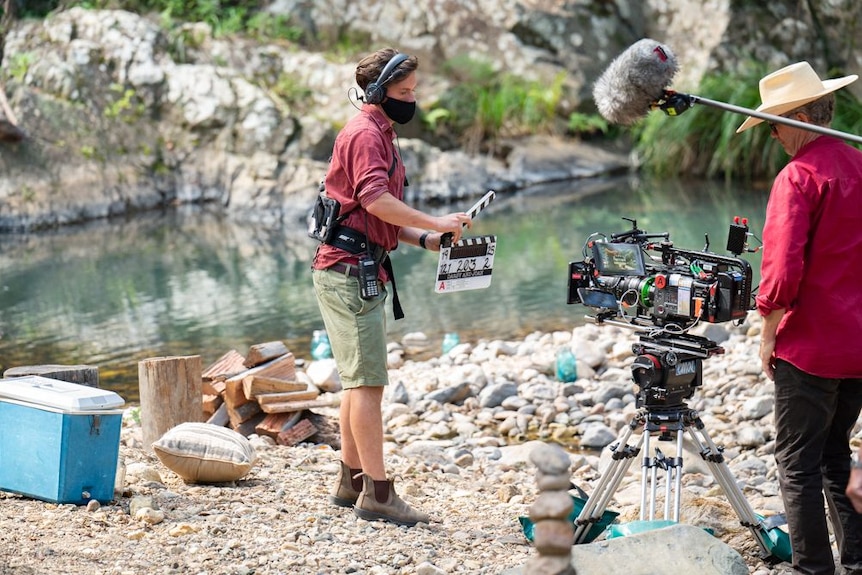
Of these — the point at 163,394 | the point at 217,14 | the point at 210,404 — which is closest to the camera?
the point at 163,394

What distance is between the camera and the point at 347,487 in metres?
4.41

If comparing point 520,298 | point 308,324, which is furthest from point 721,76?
point 308,324

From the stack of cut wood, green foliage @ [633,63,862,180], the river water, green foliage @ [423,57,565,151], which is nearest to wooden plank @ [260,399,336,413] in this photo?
the stack of cut wood

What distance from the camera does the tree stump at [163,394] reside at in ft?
17.0

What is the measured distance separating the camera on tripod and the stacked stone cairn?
1457 millimetres

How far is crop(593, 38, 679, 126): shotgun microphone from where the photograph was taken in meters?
3.75

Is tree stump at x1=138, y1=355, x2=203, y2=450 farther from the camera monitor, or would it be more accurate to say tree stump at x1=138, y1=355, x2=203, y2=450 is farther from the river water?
the river water

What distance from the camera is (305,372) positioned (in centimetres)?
790

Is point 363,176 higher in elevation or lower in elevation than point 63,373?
higher

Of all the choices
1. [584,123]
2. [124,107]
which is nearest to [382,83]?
[124,107]

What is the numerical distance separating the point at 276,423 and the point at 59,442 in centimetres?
187

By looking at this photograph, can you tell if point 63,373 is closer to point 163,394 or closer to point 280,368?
point 163,394

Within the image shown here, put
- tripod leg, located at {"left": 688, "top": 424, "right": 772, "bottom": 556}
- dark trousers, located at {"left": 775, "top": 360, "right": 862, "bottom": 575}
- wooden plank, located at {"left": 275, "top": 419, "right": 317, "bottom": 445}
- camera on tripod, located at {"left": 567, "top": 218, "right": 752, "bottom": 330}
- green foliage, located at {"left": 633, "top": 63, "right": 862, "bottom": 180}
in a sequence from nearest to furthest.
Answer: dark trousers, located at {"left": 775, "top": 360, "right": 862, "bottom": 575}, camera on tripod, located at {"left": 567, "top": 218, "right": 752, "bottom": 330}, tripod leg, located at {"left": 688, "top": 424, "right": 772, "bottom": 556}, wooden plank, located at {"left": 275, "top": 419, "right": 317, "bottom": 445}, green foliage, located at {"left": 633, "top": 63, "right": 862, "bottom": 180}

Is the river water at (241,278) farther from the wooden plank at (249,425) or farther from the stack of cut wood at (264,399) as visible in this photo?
the wooden plank at (249,425)
